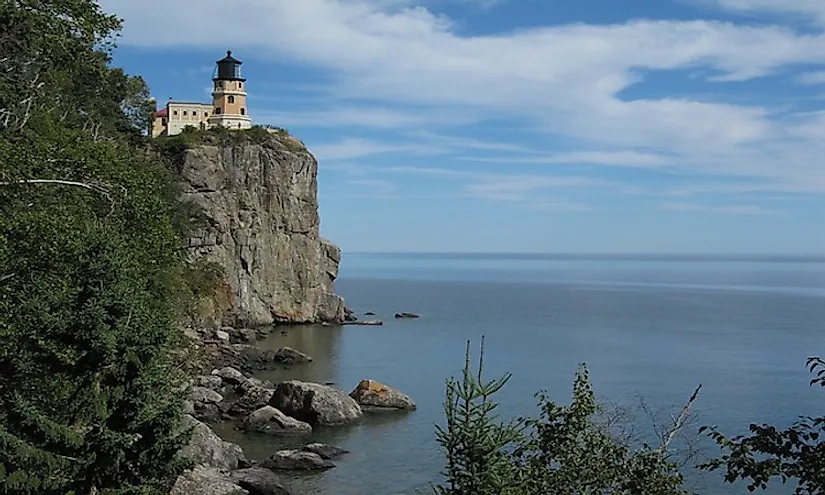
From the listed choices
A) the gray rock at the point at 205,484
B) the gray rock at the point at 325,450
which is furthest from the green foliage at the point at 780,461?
the gray rock at the point at 325,450

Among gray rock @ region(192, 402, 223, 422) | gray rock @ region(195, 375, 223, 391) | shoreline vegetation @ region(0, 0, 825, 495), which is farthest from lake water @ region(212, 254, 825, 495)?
shoreline vegetation @ region(0, 0, 825, 495)

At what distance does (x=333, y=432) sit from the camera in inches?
1257

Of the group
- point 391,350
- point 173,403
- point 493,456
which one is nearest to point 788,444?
point 493,456

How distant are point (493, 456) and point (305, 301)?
199 ft

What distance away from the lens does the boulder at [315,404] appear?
108 feet

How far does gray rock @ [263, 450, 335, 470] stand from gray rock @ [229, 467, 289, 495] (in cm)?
Result: 167

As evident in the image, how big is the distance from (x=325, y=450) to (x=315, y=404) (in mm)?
4800

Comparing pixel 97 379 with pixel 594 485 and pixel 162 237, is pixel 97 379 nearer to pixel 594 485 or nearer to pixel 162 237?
pixel 162 237

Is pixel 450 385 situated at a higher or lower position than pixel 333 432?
higher

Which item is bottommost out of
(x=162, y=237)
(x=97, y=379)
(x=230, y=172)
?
(x=97, y=379)

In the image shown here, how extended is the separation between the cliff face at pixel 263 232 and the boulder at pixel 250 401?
2506 centimetres

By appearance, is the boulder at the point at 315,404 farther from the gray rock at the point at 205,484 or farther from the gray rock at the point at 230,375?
the gray rock at the point at 205,484

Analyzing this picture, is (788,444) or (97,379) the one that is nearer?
(788,444)

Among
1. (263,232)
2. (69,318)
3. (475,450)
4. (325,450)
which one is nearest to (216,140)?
(263,232)
